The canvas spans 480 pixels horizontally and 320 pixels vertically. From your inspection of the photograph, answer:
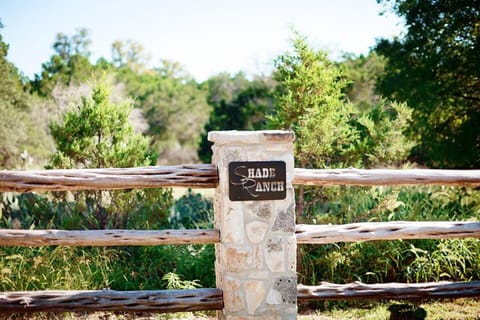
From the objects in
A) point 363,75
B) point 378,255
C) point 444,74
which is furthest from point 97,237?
point 363,75

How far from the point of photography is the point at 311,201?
651cm

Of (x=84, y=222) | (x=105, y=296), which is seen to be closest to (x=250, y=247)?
(x=105, y=296)

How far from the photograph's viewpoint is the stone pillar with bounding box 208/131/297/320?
4.11 meters

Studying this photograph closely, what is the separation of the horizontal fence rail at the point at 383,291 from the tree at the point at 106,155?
2924 mm

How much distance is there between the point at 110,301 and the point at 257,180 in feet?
5.06

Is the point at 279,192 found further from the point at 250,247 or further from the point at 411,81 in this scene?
the point at 411,81

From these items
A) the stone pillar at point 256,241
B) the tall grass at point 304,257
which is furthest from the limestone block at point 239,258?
the tall grass at point 304,257

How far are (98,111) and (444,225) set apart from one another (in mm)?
4480

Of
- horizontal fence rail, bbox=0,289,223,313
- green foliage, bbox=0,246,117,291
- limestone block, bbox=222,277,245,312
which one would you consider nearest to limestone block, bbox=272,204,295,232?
limestone block, bbox=222,277,245,312

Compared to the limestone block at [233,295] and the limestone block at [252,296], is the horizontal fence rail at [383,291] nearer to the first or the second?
the limestone block at [252,296]

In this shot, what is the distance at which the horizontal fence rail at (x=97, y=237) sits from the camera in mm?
4148

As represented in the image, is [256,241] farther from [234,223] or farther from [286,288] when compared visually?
[286,288]

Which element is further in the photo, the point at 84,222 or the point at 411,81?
the point at 411,81

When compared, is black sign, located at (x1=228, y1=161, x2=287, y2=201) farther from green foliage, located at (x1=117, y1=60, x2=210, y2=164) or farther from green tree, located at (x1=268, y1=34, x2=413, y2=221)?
green foliage, located at (x1=117, y1=60, x2=210, y2=164)
